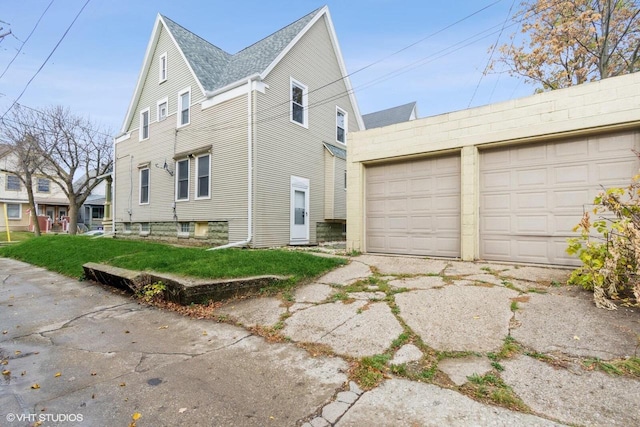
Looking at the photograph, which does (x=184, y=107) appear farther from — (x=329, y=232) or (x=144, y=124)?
(x=329, y=232)

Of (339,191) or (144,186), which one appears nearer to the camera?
(339,191)

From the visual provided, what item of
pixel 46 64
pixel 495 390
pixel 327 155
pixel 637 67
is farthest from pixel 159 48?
pixel 637 67

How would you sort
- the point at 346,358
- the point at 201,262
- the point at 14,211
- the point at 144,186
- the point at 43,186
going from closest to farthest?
the point at 346,358, the point at 201,262, the point at 144,186, the point at 14,211, the point at 43,186

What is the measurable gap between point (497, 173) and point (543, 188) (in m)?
0.85

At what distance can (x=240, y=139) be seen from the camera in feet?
33.7

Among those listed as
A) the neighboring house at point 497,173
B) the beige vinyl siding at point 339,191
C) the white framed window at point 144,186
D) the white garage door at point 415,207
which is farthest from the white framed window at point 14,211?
the white garage door at point 415,207

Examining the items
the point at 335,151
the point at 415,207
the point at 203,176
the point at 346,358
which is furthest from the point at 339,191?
the point at 346,358

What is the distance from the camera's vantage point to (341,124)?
46.6ft

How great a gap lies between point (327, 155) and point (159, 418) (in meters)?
11.4

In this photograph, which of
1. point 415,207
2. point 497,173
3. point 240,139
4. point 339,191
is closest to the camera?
point 497,173

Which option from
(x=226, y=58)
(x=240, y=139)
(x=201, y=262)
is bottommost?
(x=201, y=262)

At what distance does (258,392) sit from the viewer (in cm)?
240

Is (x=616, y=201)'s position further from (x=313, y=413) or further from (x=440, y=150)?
(x=313, y=413)

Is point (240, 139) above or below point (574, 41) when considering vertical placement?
below
